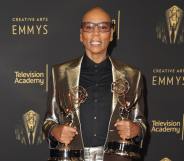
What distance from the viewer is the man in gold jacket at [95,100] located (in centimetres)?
158

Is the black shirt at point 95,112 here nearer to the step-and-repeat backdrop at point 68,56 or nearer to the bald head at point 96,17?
the bald head at point 96,17

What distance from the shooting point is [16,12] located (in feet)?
7.38

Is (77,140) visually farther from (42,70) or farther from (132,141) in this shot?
(42,70)

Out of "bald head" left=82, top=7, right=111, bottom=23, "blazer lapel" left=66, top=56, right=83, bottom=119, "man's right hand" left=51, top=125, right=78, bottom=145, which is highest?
"bald head" left=82, top=7, right=111, bottom=23

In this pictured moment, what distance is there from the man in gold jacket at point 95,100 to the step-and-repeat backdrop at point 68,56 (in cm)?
61

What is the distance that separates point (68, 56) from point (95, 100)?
2.37 ft

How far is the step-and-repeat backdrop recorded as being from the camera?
2266mm

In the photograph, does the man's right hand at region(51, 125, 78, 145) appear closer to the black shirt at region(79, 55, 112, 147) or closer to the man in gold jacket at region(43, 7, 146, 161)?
the man in gold jacket at region(43, 7, 146, 161)

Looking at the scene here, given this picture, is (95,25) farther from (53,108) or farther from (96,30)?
(53,108)

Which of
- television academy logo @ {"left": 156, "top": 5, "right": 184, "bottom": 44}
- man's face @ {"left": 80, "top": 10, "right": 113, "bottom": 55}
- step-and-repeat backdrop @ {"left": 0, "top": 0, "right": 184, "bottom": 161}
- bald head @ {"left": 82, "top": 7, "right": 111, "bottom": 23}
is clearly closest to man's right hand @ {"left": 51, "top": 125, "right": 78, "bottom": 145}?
man's face @ {"left": 80, "top": 10, "right": 113, "bottom": 55}

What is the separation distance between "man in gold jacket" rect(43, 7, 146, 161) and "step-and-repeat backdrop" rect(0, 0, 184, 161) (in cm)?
61

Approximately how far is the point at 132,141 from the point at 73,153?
27 cm

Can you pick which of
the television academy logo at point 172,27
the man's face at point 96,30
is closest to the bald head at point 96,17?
the man's face at point 96,30

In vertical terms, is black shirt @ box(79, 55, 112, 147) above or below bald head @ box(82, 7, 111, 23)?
below
